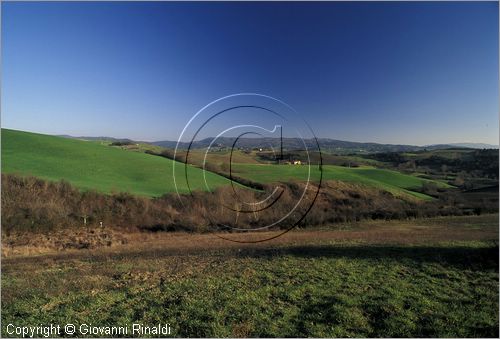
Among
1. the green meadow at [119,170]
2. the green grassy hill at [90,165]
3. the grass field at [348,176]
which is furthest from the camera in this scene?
the grass field at [348,176]

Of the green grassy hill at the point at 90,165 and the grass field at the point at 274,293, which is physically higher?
the green grassy hill at the point at 90,165

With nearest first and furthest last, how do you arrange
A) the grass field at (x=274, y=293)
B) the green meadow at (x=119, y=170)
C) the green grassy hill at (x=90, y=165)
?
the grass field at (x=274, y=293), the green grassy hill at (x=90, y=165), the green meadow at (x=119, y=170)

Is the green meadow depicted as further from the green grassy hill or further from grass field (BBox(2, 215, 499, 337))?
grass field (BBox(2, 215, 499, 337))

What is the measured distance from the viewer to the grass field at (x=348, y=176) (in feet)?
140

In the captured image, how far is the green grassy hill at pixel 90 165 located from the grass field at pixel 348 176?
20.2 ft

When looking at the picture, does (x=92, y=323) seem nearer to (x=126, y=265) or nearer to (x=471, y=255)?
(x=126, y=265)

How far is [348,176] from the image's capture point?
5403cm

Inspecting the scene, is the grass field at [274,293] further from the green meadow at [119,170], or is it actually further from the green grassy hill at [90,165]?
the green grassy hill at [90,165]

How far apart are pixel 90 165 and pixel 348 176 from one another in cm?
3742

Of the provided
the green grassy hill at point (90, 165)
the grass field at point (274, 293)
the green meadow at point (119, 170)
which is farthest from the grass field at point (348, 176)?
the grass field at point (274, 293)

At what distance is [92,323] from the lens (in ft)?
26.7

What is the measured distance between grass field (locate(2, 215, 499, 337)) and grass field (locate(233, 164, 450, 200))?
81.4 feet

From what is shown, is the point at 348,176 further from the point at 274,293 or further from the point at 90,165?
the point at 274,293

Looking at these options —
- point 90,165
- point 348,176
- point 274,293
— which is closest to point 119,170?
point 90,165
